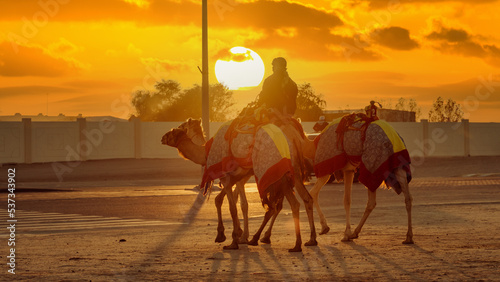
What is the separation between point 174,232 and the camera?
14516 mm

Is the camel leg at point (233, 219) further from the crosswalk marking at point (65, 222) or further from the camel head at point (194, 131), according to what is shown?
the crosswalk marking at point (65, 222)

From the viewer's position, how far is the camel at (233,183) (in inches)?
459

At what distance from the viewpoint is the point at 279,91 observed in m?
13.0

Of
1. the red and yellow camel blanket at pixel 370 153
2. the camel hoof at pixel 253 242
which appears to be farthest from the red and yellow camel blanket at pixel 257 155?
the red and yellow camel blanket at pixel 370 153

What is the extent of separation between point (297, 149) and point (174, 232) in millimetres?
3365

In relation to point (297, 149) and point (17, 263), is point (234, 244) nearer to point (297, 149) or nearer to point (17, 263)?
point (297, 149)

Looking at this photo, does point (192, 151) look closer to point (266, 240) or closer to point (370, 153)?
point (266, 240)

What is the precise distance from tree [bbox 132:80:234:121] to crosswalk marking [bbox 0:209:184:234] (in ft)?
240

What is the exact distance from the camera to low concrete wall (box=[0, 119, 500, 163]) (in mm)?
41688

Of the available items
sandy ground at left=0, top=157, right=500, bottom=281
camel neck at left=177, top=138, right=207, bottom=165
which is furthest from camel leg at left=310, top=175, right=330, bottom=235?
camel neck at left=177, top=138, right=207, bottom=165

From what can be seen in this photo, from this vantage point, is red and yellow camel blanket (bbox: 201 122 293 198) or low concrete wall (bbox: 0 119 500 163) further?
low concrete wall (bbox: 0 119 500 163)

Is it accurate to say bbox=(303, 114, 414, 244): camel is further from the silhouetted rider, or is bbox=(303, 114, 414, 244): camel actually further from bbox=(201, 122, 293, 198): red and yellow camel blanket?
bbox=(201, 122, 293, 198): red and yellow camel blanket

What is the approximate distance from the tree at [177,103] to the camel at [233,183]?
3056 inches

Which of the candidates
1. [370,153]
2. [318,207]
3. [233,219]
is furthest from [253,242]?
[370,153]
